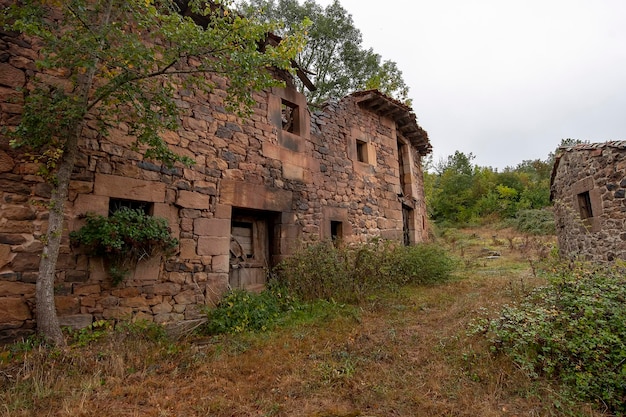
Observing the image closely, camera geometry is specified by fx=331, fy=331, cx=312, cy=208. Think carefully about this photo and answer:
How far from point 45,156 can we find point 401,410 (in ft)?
15.1

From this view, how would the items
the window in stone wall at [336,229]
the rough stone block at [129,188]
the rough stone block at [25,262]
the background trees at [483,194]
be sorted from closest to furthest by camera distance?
the rough stone block at [25,262] → the rough stone block at [129,188] → the window in stone wall at [336,229] → the background trees at [483,194]

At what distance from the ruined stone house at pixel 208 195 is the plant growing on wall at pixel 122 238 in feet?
0.47

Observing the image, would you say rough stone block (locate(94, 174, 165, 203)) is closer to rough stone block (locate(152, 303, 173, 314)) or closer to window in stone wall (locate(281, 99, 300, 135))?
rough stone block (locate(152, 303, 173, 314))

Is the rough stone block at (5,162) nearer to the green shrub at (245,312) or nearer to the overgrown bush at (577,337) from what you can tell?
the green shrub at (245,312)

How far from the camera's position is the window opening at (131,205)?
464 centimetres

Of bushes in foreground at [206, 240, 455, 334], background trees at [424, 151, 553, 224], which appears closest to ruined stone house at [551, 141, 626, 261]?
bushes in foreground at [206, 240, 455, 334]

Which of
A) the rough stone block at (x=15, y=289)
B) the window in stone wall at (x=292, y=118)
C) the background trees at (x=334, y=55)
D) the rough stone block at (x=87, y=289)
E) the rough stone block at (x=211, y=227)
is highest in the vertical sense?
the background trees at (x=334, y=55)

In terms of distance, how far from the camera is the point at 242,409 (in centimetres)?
276

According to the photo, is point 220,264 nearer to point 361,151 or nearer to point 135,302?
point 135,302

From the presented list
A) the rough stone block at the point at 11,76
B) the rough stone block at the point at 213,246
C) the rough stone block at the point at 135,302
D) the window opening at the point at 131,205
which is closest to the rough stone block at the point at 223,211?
the rough stone block at the point at 213,246

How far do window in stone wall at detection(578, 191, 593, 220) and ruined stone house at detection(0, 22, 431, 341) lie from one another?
13.8ft

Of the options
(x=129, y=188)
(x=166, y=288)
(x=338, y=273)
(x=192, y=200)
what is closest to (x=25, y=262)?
(x=129, y=188)

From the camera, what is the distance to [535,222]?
53.9 feet

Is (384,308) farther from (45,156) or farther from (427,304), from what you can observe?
(45,156)
